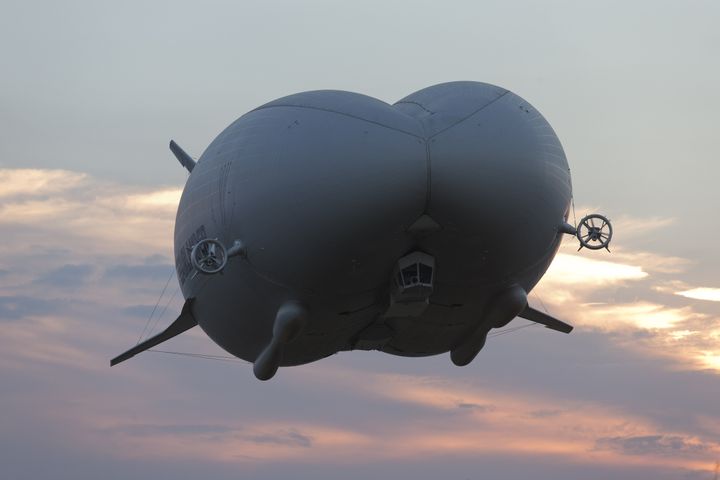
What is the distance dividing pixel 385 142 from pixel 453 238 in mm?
3785

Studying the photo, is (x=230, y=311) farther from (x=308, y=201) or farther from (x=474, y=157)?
(x=474, y=157)

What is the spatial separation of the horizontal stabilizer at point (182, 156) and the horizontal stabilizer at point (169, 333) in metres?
8.03

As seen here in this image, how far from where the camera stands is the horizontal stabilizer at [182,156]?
63969mm

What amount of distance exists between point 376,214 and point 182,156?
21.0 metres

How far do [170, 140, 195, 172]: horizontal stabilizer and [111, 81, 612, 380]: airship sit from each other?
11721 mm

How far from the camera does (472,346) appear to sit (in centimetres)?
5431

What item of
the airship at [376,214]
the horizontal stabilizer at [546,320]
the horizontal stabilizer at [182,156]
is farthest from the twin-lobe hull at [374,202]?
the horizontal stabilizer at [182,156]

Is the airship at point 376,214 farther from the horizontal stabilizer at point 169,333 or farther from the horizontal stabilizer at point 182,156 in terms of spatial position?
the horizontal stabilizer at point 182,156

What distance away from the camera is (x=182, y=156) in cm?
6431

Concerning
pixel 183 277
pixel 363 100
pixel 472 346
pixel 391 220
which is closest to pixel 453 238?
pixel 391 220

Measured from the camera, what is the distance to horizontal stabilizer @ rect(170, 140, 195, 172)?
64.0 meters

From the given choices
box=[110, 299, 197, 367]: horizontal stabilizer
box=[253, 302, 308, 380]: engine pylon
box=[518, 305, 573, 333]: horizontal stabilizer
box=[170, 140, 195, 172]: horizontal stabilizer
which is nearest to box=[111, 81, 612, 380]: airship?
box=[253, 302, 308, 380]: engine pylon

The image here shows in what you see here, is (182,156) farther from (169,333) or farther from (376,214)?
(376,214)

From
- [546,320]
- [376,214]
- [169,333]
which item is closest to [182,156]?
[169,333]
